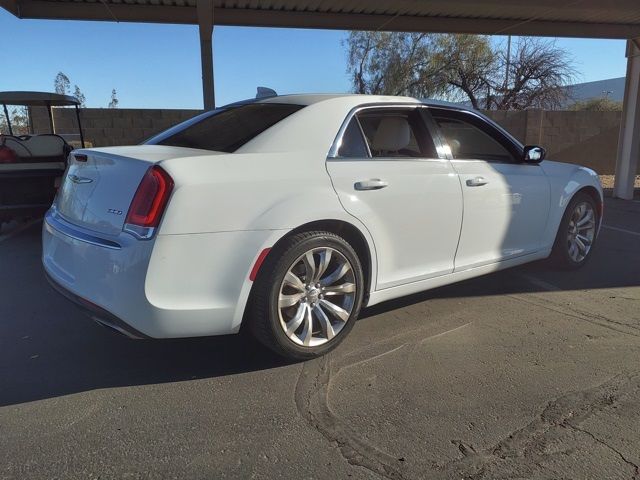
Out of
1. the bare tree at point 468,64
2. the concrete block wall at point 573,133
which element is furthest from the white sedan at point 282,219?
the bare tree at point 468,64

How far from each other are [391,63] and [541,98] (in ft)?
24.2

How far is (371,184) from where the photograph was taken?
3666 millimetres

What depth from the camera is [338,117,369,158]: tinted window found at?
370 centimetres

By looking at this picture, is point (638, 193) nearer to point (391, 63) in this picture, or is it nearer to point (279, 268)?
point (279, 268)

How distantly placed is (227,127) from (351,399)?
6.70 ft

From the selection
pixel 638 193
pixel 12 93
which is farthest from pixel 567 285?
pixel 638 193

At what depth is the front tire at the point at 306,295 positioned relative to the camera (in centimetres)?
324

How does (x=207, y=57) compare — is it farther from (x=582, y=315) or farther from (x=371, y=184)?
(x=582, y=315)

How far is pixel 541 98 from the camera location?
2408 cm

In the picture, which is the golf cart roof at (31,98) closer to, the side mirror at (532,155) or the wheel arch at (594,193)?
the side mirror at (532,155)

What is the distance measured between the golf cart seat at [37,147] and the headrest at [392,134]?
5.42 meters

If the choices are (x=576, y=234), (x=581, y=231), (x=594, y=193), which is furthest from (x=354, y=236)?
(x=594, y=193)

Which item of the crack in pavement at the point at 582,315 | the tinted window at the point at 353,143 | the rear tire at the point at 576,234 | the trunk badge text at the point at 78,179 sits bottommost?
the crack in pavement at the point at 582,315

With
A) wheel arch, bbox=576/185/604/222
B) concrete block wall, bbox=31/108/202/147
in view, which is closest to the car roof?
wheel arch, bbox=576/185/604/222
